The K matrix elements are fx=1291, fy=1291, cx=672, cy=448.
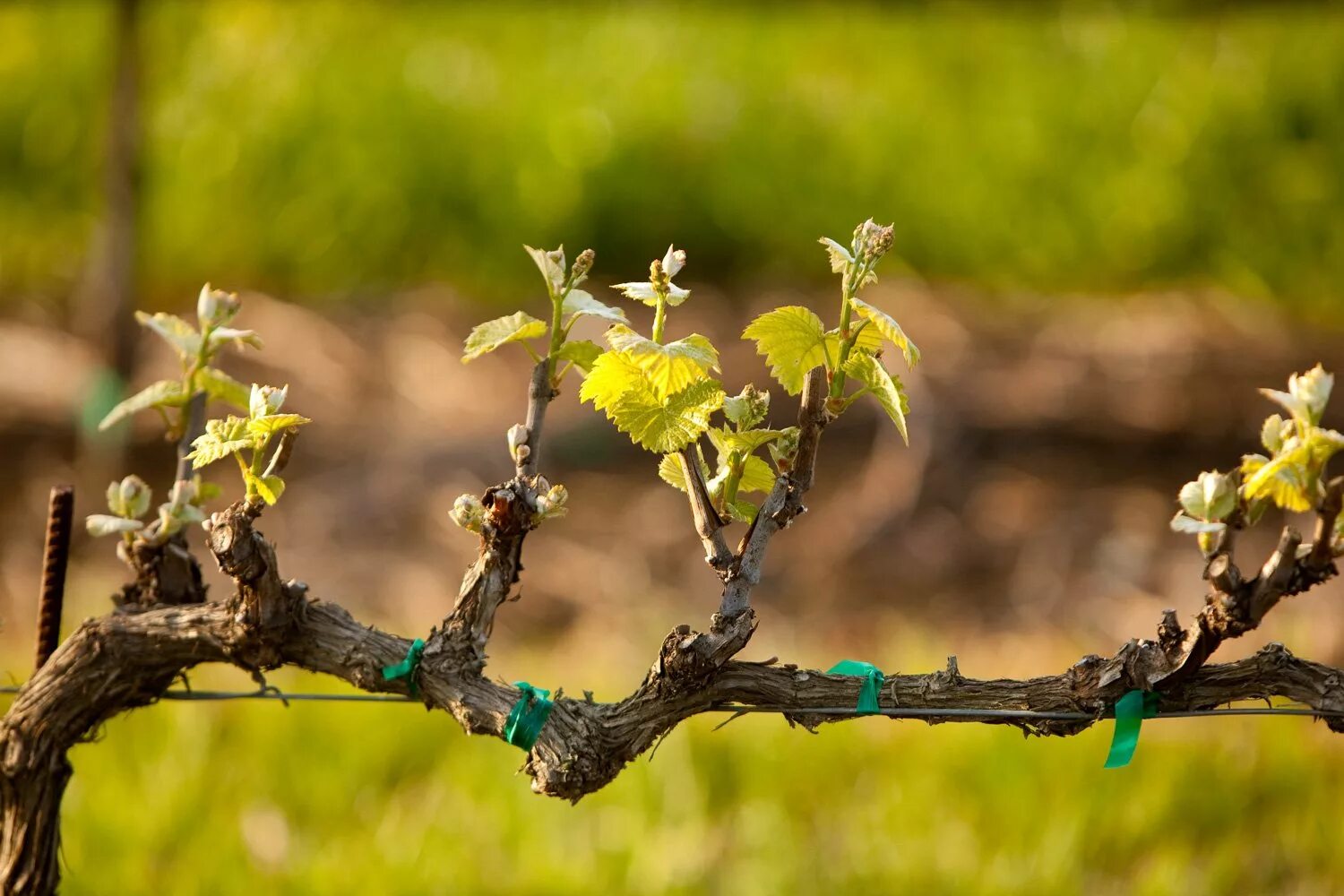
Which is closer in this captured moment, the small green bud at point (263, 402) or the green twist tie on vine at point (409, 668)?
the small green bud at point (263, 402)

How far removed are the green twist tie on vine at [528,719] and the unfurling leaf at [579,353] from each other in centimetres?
21

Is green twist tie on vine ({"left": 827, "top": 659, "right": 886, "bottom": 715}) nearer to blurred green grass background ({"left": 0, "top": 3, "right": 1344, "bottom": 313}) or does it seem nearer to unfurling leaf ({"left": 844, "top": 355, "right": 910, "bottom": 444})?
unfurling leaf ({"left": 844, "top": 355, "right": 910, "bottom": 444})

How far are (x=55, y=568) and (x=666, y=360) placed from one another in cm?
59

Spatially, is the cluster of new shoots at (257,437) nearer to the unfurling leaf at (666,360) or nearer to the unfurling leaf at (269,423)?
the unfurling leaf at (269,423)

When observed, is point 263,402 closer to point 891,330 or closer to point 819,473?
→ point 891,330

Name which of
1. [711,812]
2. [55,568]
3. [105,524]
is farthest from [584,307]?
[711,812]

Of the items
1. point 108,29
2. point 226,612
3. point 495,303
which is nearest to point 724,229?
point 495,303

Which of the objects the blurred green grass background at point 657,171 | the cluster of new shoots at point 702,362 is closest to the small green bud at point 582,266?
the cluster of new shoots at point 702,362

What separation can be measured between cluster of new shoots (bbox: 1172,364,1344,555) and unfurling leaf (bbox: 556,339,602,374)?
14.0 inches

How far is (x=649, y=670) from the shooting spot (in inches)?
33.4

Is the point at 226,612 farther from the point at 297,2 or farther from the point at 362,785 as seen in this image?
the point at 297,2

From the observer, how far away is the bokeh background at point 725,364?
1.53m

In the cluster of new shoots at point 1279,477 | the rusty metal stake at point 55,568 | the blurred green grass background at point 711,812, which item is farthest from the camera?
the blurred green grass background at point 711,812

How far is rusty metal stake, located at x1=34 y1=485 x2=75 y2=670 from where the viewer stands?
1.00 m
